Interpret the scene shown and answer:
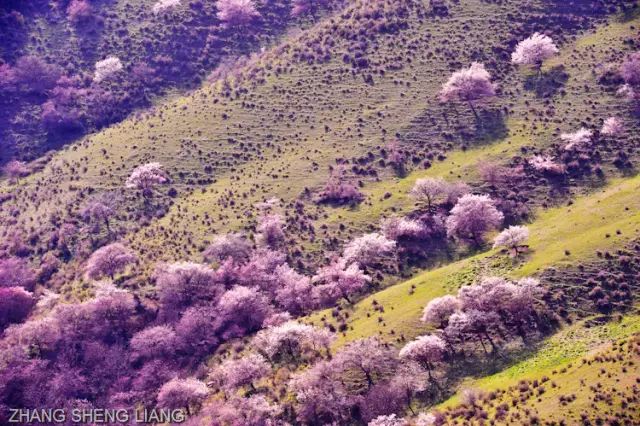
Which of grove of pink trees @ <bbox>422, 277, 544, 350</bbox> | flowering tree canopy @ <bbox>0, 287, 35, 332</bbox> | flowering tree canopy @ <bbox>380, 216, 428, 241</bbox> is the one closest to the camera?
grove of pink trees @ <bbox>422, 277, 544, 350</bbox>

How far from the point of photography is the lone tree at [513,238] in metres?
84.8

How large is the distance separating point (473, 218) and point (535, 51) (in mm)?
42908

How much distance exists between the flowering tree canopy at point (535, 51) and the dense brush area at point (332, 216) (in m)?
0.37

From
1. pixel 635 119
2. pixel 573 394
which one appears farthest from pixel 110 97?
pixel 573 394

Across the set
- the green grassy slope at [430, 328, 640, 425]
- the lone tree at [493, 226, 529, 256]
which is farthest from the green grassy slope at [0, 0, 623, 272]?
the green grassy slope at [430, 328, 640, 425]

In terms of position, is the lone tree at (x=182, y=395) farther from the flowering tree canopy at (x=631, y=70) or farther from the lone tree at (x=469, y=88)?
the flowering tree canopy at (x=631, y=70)

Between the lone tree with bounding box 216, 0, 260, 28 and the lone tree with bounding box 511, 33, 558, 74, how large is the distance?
64.0 meters

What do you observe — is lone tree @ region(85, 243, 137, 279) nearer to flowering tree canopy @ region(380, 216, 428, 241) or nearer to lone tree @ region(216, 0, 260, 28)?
flowering tree canopy @ region(380, 216, 428, 241)

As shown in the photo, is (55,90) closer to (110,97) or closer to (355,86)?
(110,97)

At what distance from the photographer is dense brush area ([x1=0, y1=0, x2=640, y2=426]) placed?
73125 millimetres

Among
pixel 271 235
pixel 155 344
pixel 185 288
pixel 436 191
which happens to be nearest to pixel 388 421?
pixel 155 344

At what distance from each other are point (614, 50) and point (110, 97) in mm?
102163

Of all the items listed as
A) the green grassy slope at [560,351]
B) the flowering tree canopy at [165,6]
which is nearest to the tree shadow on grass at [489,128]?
the green grassy slope at [560,351]

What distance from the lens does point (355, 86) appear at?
123 meters
